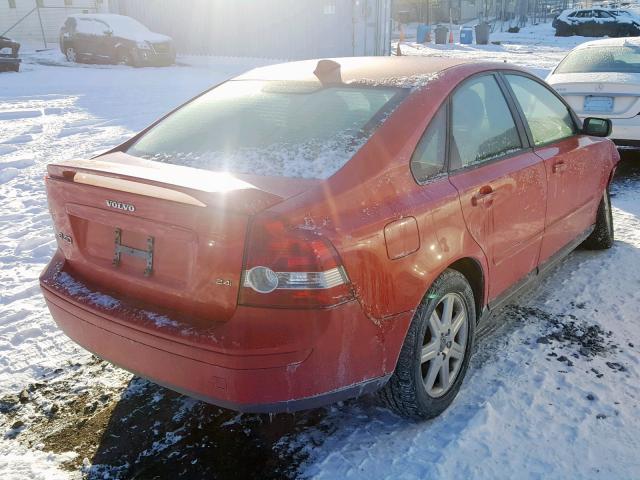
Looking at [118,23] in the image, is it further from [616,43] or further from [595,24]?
[595,24]

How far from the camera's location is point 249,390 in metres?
2.17

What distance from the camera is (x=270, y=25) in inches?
815

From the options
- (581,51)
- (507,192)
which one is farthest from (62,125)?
(507,192)

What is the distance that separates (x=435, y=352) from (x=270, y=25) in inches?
778

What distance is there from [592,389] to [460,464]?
931 millimetres

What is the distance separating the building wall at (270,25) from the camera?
19.3 m

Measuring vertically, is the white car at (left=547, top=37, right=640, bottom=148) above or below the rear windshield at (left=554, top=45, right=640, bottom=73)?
below

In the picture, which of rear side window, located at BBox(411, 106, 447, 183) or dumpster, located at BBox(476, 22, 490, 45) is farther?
dumpster, located at BBox(476, 22, 490, 45)

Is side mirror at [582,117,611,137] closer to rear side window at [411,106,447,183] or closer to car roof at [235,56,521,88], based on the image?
car roof at [235,56,521,88]

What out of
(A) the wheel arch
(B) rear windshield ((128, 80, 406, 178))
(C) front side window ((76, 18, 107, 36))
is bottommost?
(A) the wheel arch

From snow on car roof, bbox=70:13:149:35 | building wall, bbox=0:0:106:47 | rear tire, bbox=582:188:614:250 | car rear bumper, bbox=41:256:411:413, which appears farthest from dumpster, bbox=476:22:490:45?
car rear bumper, bbox=41:256:411:413

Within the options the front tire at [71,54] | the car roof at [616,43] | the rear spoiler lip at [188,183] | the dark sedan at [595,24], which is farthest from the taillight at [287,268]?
the dark sedan at [595,24]

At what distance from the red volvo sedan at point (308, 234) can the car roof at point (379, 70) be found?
16mm

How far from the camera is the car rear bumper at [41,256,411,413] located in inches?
84.1
